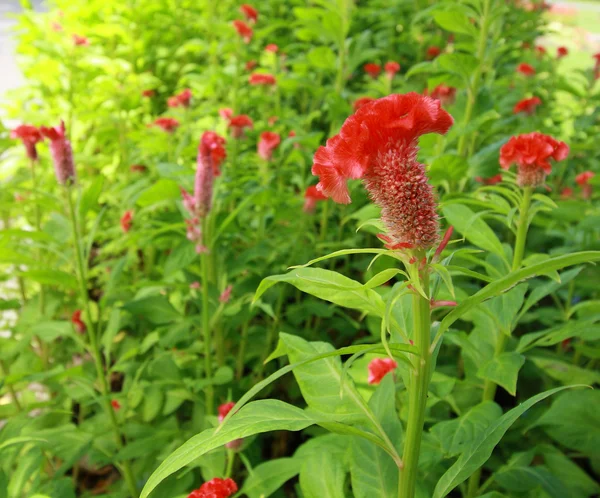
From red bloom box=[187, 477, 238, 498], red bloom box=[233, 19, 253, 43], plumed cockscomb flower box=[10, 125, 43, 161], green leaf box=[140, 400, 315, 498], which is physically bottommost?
red bloom box=[187, 477, 238, 498]

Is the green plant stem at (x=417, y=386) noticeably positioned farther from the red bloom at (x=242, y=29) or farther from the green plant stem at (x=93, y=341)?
the red bloom at (x=242, y=29)

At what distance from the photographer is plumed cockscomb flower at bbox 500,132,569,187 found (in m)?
1.46

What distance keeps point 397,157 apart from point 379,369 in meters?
→ 0.89

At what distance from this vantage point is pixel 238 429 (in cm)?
93

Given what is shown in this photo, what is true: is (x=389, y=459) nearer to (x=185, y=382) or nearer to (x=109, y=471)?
(x=185, y=382)

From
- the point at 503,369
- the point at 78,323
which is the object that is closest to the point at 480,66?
the point at 503,369

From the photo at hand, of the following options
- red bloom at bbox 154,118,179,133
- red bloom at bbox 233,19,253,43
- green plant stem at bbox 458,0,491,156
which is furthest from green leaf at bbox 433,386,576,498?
red bloom at bbox 233,19,253,43

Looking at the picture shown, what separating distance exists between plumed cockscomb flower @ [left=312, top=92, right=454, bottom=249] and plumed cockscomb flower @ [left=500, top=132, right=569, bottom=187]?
24.8 inches

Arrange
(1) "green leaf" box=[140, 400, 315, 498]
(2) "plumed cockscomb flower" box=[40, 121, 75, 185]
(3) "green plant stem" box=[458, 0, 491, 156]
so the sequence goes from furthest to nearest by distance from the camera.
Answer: (3) "green plant stem" box=[458, 0, 491, 156] < (2) "plumed cockscomb flower" box=[40, 121, 75, 185] < (1) "green leaf" box=[140, 400, 315, 498]

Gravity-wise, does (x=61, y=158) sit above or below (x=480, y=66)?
below

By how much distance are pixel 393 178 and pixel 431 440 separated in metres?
0.84

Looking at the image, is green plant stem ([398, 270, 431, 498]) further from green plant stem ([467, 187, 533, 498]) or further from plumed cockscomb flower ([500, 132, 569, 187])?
plumed cockscomb flower ([500, 132, 569, 187])

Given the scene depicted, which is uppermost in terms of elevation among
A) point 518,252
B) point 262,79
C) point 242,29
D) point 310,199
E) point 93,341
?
point 242,29

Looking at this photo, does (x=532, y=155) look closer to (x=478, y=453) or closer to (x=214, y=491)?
(x=478, y=453)
